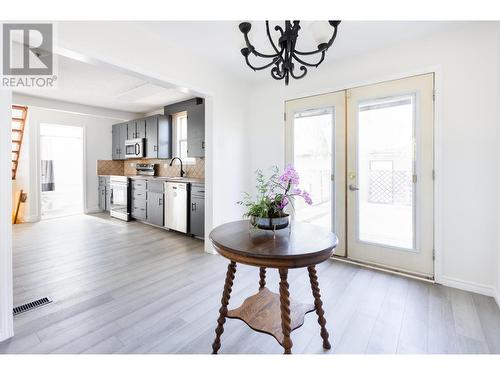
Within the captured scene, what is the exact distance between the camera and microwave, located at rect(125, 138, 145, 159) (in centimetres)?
545

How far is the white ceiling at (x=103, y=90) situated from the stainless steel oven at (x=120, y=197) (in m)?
1.66

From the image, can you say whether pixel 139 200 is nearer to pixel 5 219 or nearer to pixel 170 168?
pixel 170 168

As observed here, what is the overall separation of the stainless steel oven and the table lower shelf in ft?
14.2

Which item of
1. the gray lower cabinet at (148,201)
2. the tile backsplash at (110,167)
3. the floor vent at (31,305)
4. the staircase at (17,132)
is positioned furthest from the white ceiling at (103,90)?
the floor vent at (31,305)

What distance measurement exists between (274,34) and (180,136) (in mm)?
3268

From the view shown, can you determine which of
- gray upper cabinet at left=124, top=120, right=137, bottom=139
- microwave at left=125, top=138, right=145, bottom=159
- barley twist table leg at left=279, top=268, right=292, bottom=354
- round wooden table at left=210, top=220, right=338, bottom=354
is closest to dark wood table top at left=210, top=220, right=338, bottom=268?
round wooden table at left=210, top=220, right=338, bottom=354

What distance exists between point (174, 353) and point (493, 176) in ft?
9.58

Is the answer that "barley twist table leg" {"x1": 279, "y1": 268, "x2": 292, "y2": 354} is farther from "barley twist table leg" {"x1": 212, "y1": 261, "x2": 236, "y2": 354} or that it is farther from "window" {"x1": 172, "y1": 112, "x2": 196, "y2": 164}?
"window" {"x1": 172, "y1": 112, "x2": 196, "y2": 164}

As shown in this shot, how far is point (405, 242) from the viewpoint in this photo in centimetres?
267

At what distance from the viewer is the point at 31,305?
204 cm

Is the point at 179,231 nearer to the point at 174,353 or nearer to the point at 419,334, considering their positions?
the point at 174,353

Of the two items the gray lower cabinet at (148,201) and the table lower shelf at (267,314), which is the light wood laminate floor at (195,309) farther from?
the gray lower cabinet at (148,201)
